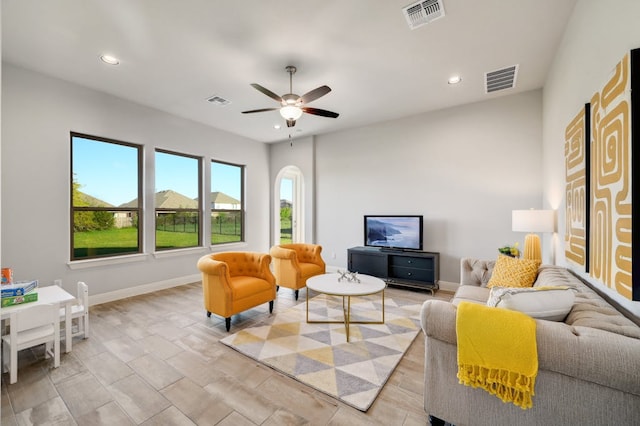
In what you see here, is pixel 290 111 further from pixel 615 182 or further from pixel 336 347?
pixel 615 182

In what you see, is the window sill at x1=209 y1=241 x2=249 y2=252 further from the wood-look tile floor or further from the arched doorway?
the wood-look tile floor

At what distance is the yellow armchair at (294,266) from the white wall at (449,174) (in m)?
1.25

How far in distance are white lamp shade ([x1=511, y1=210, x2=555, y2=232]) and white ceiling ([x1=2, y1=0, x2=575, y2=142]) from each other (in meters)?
1.69

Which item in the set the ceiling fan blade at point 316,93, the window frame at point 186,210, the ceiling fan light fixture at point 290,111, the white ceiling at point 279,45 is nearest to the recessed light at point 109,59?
the white ceiling at point 279,45

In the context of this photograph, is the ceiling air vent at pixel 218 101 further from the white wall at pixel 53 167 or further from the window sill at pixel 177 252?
the window sill at pixel 177 252

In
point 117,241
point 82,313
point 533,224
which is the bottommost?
point 82,313

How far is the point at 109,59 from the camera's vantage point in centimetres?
309

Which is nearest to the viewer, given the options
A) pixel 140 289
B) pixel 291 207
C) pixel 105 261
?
pixel 105 261

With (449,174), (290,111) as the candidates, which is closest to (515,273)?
(449,174)

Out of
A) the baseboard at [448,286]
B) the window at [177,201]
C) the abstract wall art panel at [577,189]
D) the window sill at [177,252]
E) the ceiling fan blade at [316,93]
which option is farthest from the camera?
the window at [177,201]

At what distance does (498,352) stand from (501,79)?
349 cm

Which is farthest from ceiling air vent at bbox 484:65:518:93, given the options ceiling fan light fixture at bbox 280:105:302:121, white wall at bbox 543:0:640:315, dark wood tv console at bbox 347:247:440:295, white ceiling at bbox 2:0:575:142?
dark wood tv console at bbox 347:247:440:295

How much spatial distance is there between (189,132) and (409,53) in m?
3.83

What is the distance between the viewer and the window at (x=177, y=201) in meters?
4.74
